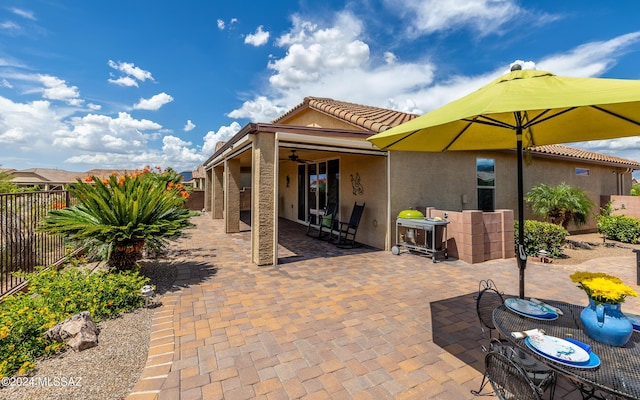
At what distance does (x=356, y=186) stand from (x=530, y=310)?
21.8 feet

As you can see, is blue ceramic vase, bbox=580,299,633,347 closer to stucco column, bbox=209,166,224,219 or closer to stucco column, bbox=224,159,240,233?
stucco column, bbox=224,159,240,233

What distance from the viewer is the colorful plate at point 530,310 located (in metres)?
2.31

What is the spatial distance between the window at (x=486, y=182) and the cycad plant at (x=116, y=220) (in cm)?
947

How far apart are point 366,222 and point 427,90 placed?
795 cm

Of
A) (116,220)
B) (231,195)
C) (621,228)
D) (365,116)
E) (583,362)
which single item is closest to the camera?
(583,362)

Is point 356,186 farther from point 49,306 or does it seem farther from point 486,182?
point 49,306

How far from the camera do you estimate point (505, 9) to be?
7.52 metres

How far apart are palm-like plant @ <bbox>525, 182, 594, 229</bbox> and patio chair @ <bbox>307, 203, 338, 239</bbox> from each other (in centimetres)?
676

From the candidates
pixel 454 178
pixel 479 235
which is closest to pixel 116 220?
pixel 479 235

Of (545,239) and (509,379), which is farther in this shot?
(545,239)

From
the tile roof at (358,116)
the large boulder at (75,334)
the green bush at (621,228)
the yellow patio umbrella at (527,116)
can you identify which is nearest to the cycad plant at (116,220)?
the large boulder at (75,334)

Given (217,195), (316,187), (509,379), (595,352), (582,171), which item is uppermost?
(582,171)

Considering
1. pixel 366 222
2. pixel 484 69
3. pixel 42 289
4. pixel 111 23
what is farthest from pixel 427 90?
pixel 42 289

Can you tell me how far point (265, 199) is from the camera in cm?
626
